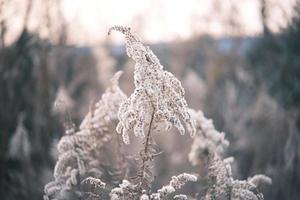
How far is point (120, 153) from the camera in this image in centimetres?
A: 450

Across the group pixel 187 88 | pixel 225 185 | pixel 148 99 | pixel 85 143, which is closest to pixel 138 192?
pixel 148 99

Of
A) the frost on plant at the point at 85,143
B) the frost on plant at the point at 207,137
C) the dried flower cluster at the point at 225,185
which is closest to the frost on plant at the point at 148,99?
the dried flower cluster at the point at 225,185

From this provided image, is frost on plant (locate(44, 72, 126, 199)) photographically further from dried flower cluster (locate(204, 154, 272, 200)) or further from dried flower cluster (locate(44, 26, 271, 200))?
dried flower cluster (locate(204, 154, 272, 200))

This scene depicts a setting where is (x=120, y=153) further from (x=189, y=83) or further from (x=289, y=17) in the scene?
(x=189, y=83)

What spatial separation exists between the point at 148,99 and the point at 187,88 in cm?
1051

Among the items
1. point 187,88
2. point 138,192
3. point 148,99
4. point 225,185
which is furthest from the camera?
point 187,88

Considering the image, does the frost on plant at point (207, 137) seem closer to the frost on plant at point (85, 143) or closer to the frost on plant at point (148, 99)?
the frost on plant at point (85, 143)

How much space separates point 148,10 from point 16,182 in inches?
342

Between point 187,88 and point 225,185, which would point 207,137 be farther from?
point 187,88

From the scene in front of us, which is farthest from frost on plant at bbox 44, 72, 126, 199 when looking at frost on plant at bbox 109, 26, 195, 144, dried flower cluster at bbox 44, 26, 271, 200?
frost on plant at bbox 109, 26, 195, 144

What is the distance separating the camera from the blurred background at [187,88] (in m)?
7.06

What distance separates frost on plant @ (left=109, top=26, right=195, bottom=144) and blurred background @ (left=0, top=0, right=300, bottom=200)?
2809 mm

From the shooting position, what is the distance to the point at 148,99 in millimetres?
3480

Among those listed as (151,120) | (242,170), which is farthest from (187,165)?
(151,120)
